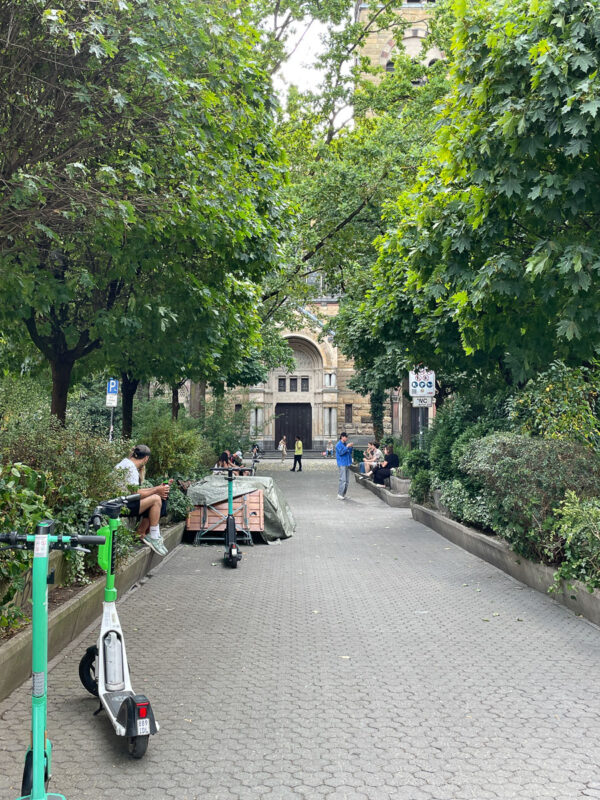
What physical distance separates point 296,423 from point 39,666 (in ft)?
175

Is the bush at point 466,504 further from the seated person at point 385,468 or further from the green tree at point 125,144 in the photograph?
the seated person at point 385,468

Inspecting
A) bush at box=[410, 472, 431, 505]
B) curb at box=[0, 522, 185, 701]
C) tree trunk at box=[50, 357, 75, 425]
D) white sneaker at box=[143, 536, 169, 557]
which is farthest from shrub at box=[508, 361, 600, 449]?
tree trunk at box=[50, 357, 75, 425]

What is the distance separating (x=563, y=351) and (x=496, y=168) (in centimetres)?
303

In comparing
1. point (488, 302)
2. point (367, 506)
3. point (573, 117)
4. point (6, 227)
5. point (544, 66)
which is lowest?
point (367, 506)

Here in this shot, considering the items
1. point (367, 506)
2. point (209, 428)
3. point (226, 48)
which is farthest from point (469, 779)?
point (209, 428)

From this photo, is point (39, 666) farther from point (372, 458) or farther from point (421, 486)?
point (372, 458)

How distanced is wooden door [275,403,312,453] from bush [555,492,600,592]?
48.6 m

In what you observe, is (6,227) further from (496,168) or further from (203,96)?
(496,168)

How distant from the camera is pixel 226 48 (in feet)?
31.1

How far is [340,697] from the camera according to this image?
16.6 feet

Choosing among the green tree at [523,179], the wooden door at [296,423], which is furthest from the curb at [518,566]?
the wooden door at [296,423]

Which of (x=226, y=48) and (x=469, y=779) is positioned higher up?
(x=226, y=48)

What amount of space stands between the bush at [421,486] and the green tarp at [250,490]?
14.3 feet

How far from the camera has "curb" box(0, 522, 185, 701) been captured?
16.3ft
